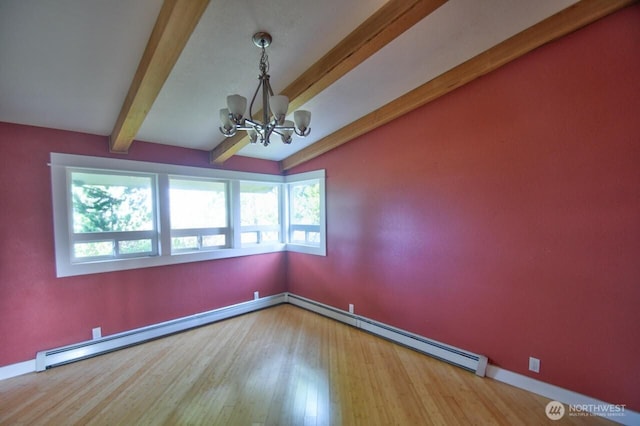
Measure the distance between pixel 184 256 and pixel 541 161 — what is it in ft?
13.6

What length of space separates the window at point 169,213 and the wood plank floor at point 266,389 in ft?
3.71

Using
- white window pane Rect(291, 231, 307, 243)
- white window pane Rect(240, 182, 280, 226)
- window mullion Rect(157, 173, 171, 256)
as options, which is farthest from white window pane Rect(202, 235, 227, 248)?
white window pane Rect(291, 231, 307, 243)

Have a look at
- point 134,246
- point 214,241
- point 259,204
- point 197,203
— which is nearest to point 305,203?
point 259,204

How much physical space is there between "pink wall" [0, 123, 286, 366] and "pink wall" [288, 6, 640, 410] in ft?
9.82

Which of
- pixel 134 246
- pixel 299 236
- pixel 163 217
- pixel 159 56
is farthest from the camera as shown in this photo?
pixel 299 236

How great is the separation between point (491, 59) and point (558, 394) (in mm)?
2870

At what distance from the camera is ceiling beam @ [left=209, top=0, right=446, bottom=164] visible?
65.7 inches

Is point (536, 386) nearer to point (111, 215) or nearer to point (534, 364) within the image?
point (534, 364)

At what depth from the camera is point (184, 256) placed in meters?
3.52

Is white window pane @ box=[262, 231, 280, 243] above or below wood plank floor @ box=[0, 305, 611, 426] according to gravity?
above

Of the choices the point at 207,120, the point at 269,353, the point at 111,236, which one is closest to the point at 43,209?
the point at 111,236

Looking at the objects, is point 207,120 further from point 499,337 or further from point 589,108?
point 499,337

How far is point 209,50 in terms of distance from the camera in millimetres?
1967

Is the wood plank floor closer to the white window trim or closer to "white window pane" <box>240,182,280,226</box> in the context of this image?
the white window trim
